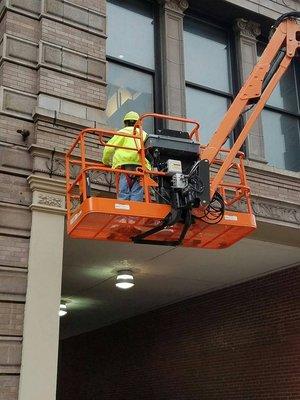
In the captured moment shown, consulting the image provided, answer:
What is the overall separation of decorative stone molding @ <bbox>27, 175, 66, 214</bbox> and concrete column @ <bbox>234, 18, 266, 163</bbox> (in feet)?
14.8

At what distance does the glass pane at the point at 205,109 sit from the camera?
11.8m

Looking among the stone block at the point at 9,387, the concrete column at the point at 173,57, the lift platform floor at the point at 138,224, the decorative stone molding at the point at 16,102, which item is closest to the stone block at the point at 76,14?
the decorative stone molding at the point at 16,102

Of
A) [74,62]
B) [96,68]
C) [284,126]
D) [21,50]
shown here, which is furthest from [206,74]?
[21,50]

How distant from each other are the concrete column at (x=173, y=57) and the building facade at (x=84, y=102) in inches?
0.9

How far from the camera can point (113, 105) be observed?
10.8 m

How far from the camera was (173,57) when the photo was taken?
37.8 ft

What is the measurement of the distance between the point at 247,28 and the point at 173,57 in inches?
87.5

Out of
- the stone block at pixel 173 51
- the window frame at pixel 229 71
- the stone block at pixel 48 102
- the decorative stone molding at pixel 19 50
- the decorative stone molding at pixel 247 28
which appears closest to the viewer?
the stone block at pixel 48 102

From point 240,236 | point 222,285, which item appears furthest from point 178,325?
point 240,236

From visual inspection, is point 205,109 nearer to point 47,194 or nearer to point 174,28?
point 174,28

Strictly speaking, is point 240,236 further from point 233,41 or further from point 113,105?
point 233,41

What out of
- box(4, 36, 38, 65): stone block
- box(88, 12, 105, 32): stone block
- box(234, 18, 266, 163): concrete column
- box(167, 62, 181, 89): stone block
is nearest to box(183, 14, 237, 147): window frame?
box(234, 18, 266, 163): concrete column

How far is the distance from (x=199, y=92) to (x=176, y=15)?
5.26ft

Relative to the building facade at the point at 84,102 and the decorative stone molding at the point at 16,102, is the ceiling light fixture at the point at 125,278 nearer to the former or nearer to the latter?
the building facade at the point at 84,102
